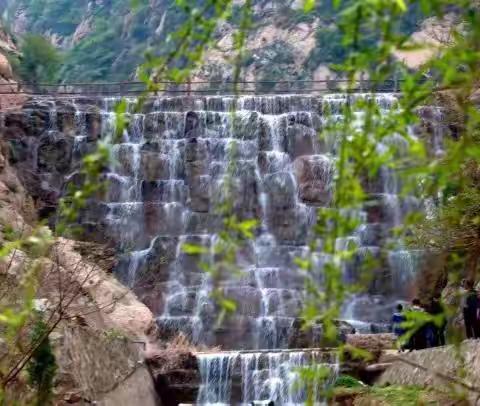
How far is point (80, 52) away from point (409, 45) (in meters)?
64.4

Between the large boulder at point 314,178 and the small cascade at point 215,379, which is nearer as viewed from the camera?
the small cascade at point 215,379

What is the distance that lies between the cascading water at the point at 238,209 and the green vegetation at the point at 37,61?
15.3m

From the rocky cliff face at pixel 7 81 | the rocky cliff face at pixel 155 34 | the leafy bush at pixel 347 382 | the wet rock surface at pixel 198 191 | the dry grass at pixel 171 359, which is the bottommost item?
the dry grass at pixel 171 359

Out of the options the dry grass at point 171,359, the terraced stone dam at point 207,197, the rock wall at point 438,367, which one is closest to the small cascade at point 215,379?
the dry grass at point 171,359

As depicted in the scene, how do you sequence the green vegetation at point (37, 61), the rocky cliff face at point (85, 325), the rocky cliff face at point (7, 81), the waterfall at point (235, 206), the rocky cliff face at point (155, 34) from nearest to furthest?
the rocky cliff face at point (85, 325) < the waterfall at point (235, 206) < the rocky cliff face at point (7, 81) < the green vegetation at point (37, 61) < the rocky cliff face at point (155, 34)

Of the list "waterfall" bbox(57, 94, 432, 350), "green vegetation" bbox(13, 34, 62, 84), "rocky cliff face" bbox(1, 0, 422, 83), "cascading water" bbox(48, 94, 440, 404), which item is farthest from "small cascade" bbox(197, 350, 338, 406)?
"rocky cliff face" bbox(1, 0, 422, 83)

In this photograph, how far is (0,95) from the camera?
29156mm

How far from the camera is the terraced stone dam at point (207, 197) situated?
21906 millimetres

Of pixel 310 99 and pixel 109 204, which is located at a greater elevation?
pixel 310 99

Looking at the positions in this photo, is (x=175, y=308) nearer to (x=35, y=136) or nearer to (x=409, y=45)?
(x=35, y=136)

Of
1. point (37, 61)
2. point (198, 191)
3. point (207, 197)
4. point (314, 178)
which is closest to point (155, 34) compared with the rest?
point (37, 61)

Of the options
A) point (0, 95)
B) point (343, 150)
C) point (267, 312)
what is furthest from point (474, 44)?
point (0, 95)

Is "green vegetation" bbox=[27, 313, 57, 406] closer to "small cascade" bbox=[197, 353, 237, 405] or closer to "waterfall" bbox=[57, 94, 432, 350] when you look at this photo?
"small cascade" bbox=[197, 353, 237, 405]

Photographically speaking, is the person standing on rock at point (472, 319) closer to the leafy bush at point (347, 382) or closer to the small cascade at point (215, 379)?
the leafy bush at point (347, 382)
